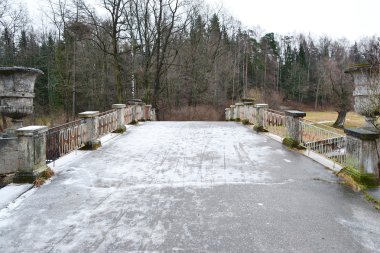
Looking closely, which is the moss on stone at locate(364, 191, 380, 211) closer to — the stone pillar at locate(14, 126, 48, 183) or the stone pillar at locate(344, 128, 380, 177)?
the stone pillar at locate(344, 128, 380, 177)

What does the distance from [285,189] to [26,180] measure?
4.47 meters

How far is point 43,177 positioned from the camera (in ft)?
19.5

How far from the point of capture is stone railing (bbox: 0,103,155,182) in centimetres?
569

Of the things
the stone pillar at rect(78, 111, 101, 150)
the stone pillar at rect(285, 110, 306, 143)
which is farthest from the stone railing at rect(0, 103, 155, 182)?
the stone pillar at rect(285, 110, 306, 143)

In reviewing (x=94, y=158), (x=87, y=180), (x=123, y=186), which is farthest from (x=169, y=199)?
(x=94, y=158)

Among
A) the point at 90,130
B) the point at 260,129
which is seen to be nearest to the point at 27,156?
the point at 90,130

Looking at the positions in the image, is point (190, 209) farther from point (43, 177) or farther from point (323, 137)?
point (323, 137)

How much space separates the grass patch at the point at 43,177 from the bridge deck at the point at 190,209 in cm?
17

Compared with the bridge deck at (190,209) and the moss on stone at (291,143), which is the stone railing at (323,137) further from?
the bridge deck at (190,209)

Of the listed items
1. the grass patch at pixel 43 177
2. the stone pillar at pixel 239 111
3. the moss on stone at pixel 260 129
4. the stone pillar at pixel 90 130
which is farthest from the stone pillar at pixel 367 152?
the stone pillar at pixel 239 111

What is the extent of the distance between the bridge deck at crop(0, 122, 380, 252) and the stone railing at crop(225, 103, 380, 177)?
1.94 feet

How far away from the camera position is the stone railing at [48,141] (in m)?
5.69

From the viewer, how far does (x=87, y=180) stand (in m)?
5.97

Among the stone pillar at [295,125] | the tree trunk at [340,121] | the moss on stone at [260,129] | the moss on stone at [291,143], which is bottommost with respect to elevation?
the tree trunk at [340,121]
